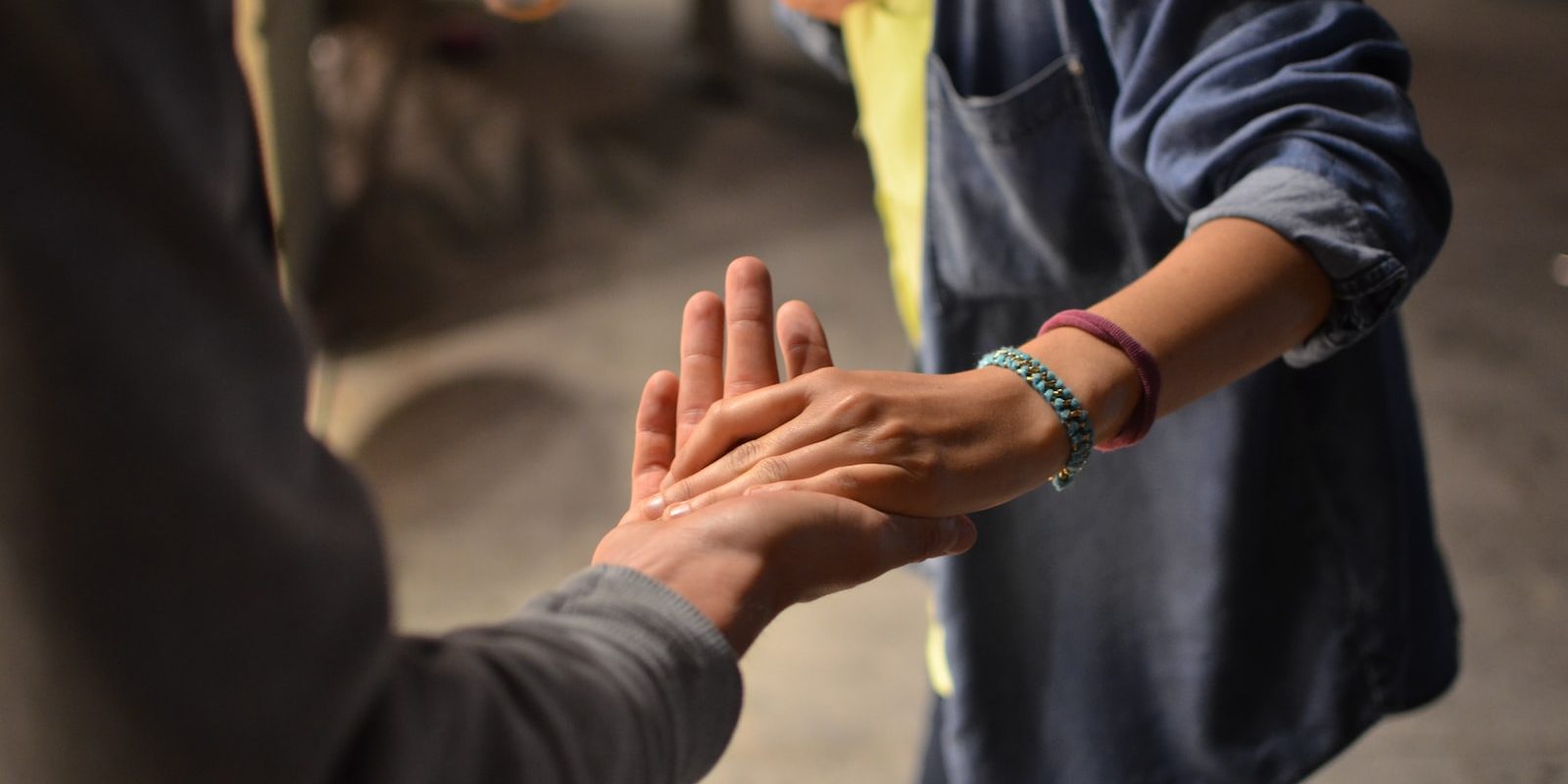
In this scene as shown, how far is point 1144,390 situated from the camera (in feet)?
2.07

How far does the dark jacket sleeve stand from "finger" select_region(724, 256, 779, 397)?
313mm

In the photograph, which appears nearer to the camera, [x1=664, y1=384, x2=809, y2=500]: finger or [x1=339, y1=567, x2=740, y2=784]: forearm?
[x1=339, y1=567, x2=740, y2=784]: forearm

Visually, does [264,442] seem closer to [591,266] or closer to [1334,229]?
[1334,229]

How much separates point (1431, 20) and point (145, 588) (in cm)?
357

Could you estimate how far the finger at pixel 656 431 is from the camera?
635 millimetres

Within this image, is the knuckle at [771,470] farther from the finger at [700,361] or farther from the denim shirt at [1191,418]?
the denim shirt at [1191,418]

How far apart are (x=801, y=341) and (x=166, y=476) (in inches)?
16.3

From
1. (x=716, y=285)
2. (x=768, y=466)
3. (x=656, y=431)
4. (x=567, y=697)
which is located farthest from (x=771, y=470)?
(x=716, y=285)

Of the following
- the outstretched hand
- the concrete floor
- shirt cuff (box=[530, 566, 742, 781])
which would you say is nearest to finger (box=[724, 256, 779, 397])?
the outstretched hand

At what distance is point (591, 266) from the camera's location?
2346mm

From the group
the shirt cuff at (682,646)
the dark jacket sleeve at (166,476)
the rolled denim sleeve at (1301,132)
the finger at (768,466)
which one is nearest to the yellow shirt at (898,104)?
the rolled denim sleeve at (1301,132)

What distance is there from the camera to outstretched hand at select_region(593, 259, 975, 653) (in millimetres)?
469

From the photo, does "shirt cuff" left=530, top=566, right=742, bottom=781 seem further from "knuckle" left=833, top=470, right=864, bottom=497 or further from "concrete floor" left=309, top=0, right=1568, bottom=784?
"concrete floor" left=309, top=0, right=1568, bottom=784

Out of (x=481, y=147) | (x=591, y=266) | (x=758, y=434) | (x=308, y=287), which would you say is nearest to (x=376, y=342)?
(x=308, y=287)
